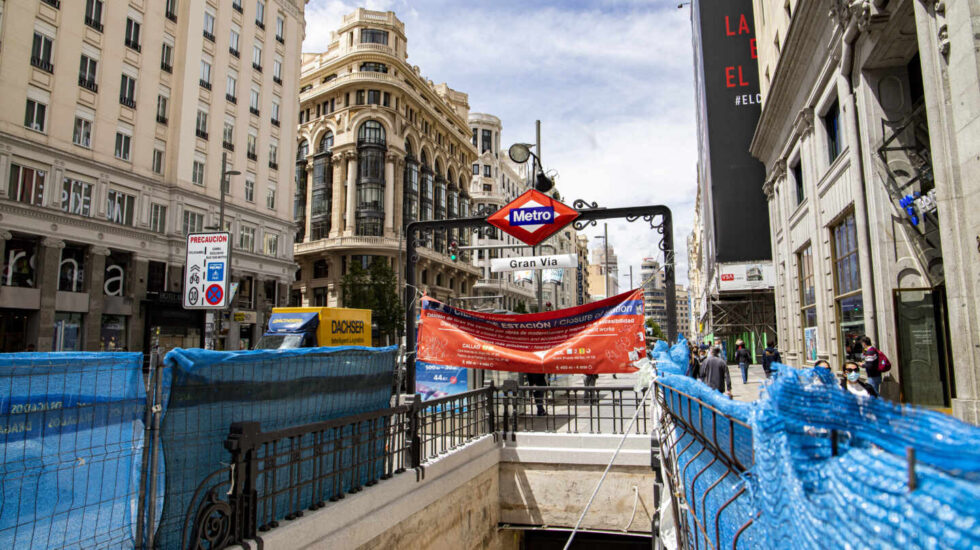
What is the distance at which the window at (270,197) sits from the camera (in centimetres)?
3990

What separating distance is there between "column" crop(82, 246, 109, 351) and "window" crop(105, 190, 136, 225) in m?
1.99

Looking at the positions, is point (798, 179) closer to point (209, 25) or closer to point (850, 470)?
point (850, 470)

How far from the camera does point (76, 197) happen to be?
2769 centimetres

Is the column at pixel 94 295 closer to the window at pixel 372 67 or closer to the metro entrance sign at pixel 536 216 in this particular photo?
the metro entrance sign at pixel 536 216

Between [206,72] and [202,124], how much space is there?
3.39m

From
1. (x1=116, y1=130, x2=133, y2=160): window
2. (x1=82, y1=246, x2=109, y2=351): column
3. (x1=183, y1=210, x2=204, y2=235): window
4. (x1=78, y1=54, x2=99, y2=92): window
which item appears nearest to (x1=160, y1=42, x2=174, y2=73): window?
(x1=78, y1=54, x2=99, y2=92): window

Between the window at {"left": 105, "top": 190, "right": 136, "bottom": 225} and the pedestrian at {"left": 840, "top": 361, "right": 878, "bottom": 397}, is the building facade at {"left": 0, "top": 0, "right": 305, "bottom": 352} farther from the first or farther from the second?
the pedestrian at {"left": 840, "top": 361, "right": 878, "bottom": 397}

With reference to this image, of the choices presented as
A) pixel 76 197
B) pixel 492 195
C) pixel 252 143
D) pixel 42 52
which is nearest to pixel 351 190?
pixel 252 143

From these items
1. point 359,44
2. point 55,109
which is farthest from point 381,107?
point 55,109

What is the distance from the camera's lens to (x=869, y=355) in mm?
11320

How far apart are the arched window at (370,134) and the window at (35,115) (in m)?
31.8

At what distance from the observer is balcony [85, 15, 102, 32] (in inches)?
1124

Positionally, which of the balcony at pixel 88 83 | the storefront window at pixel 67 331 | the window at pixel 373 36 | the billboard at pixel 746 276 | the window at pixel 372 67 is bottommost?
the storefront window at pixel 67 331

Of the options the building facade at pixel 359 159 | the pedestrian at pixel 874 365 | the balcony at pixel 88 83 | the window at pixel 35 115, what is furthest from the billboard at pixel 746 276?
the window at pixel 35 115
